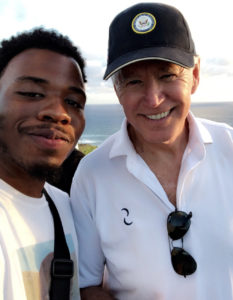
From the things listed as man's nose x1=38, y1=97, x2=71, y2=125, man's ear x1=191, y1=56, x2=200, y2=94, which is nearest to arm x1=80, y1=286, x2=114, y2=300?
man's nose x1=38, y1=97, x2=71, y2=125

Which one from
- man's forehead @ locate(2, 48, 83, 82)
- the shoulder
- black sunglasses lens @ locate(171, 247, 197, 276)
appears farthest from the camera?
the shoulder

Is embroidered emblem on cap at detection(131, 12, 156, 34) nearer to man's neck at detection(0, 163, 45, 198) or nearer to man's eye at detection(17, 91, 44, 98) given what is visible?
man's eye at detection(17, 91, 44, 98)

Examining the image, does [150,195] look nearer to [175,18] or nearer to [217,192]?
[217,192]

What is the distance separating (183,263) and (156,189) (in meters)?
0.61

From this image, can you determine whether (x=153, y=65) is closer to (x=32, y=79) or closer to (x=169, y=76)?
(x=169, y=76)

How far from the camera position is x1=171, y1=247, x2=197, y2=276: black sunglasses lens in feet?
7.86

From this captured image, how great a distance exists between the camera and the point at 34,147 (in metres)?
2.42

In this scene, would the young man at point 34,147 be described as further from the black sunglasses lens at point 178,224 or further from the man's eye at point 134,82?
the black sunglasses lens at point 178,224

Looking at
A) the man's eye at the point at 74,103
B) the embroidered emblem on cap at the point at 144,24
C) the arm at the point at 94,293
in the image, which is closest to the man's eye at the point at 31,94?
the man's eye at the point at 74,103

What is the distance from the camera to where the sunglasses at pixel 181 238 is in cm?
240

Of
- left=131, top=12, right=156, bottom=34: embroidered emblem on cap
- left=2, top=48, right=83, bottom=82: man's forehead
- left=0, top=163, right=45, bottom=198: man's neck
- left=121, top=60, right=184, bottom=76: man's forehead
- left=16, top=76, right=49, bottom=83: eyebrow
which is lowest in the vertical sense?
left=0, top=163, right=45, bottom=198: man's neck

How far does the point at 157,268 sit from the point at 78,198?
37.2 inches

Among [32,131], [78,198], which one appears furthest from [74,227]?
[32,131]

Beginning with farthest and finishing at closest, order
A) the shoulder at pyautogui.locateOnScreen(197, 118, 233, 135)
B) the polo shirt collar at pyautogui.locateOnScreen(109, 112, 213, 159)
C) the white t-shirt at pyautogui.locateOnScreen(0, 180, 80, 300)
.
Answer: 1. the shoulder at pyautogui.locateOnScreen(197, 118, 233, 135)
2. the polo shirt collar at pyautogui.locateOnScreen(109, 112, 213, 159)
3. the white t-shirt at pyautogui.locateOnScreen(0, 180, 80, 300)
